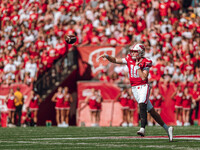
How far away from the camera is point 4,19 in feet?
88.6

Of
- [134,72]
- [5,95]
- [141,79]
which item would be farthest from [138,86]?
[5,95]

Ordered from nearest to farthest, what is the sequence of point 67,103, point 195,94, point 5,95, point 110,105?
1. point 195,94
2. point 110,105
3. point 67,103
4. point 5,95

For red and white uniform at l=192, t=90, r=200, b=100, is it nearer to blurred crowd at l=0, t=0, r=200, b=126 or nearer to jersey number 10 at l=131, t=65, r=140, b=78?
blurred crowd at l=0, t=0, r=200, b=126

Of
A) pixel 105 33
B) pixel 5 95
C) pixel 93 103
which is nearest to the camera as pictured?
pixel 93 103

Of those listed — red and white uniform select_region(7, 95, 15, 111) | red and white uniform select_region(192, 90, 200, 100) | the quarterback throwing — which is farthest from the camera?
red and white uniform select_region(7, 95, 15, 111)

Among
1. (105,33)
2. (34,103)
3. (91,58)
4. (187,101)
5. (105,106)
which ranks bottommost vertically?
(105,106)

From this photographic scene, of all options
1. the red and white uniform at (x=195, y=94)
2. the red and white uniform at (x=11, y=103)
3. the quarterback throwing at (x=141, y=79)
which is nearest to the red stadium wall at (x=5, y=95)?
the red and white uniform at (x=11, y=103)

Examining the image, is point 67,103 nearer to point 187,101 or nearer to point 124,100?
point 124,100

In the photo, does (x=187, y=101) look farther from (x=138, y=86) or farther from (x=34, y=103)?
(x=138, y=86)

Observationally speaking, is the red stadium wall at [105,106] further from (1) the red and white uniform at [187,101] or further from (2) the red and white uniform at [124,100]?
(1) the red and white uniform at [187,101]

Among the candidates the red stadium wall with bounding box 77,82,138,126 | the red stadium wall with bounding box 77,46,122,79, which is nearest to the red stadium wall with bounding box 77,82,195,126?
the red stadium wall with bounding box 77,82,138,126

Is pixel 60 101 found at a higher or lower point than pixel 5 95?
lower

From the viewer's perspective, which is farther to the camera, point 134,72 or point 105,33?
point 105,33

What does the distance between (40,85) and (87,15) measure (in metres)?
3.93
